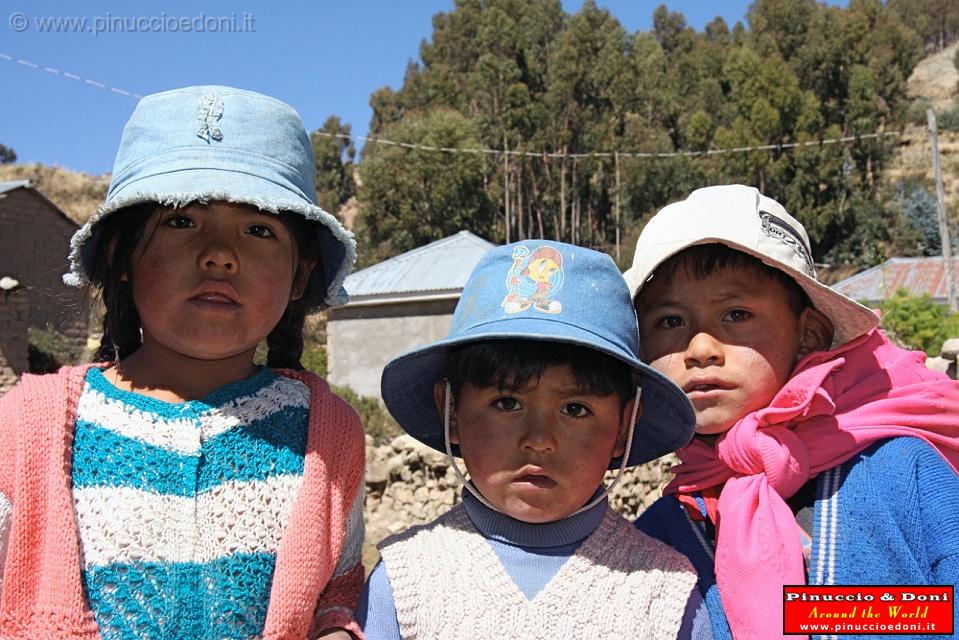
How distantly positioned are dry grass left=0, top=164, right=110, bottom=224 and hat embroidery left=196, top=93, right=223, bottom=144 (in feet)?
116

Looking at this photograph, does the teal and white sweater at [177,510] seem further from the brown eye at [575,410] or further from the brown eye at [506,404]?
the brown eye at [575,410]

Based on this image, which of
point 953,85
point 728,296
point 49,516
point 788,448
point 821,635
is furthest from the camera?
point 953,85

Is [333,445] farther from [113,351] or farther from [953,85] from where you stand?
[953,85]

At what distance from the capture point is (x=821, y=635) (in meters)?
1.58

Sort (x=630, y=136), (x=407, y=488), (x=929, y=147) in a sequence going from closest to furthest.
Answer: (x=407, y=488) < (x=630, y=136) < (x=929, y=147)

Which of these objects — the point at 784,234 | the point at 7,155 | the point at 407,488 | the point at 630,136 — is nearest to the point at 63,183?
the point at 7,155

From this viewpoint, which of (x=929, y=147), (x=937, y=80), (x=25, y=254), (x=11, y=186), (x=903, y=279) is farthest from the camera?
(x=937, y=80)

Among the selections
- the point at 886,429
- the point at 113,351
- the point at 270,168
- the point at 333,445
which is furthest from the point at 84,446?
the point at 886,429

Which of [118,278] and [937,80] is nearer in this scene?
[118,278]

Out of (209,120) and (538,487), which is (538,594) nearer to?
(538,487)

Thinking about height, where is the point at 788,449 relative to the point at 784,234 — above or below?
below

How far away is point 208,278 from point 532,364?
68 centimetres

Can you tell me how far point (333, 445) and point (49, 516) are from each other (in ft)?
1.79

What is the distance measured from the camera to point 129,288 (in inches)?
74.3
